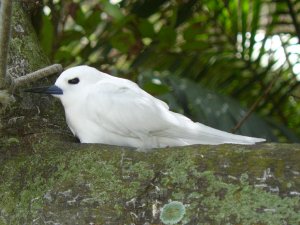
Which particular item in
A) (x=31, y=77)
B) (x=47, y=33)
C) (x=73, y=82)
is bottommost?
(x=31, y=77)

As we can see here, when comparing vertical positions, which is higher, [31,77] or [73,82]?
[73,82]

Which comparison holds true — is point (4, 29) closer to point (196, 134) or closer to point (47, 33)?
point (196, 134)

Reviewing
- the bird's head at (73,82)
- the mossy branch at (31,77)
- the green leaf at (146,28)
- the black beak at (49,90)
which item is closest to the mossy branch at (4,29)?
the mossy branch at (31,77)

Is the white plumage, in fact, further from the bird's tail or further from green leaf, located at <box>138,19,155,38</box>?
green leaf, located at <box>138,19,155,38</box>

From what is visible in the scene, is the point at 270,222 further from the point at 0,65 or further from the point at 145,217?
the point at 0,65

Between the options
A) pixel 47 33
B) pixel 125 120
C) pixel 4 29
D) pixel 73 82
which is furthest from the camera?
pixel 47 33

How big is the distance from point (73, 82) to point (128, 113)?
37cm

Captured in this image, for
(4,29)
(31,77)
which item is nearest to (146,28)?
(31,77)

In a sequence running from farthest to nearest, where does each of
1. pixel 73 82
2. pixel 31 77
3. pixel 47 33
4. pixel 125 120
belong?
pixel 47 33 → pixel 73 82 → pixel 125 120 → pixel 31 77

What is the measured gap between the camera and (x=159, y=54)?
464cm

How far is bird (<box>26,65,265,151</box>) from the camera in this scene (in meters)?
3.13

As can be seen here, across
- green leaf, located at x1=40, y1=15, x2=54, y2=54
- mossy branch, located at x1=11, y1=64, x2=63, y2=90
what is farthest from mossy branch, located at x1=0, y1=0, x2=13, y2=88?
green leaf, located at x1=40, y1=15, x2=54, y2=54

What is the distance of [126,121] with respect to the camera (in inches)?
123

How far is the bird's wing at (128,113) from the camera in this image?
3.13 meters
